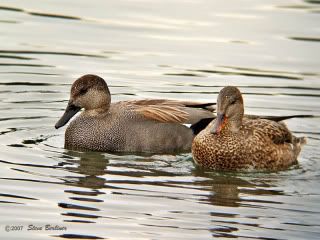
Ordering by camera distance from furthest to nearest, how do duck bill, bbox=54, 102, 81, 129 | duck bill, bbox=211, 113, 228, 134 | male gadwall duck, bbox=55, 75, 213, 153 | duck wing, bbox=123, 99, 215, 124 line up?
duck wing, bbox=123, 99, 215, 124
duck bill, bbox=54, 102, 81, 129
male gadwall duck, bbox=55, 75, 213, 153
duck bill, bbox=211, 113, 228, 134

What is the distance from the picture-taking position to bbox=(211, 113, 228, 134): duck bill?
1263 cm

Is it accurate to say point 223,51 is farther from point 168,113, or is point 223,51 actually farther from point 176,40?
point 168,113

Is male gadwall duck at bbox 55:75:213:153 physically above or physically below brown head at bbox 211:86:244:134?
below

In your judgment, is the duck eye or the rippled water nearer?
the rippled water

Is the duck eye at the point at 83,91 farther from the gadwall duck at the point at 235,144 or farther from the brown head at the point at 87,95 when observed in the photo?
the gadwall duck at the point at 235,144

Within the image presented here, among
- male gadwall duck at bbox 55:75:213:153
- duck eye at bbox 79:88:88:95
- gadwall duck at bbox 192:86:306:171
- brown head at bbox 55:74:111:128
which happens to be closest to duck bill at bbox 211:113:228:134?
gadwall duck at bbox 192:86:306:171

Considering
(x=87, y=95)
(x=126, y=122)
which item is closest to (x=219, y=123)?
(x=126, y=122)

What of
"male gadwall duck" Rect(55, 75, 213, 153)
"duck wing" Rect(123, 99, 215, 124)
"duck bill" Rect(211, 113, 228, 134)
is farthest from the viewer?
"duck wing" Rect(123, 99, 215, 124)

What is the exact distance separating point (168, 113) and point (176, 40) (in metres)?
5.21

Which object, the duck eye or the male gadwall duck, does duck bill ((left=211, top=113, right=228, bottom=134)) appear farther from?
the duck eye

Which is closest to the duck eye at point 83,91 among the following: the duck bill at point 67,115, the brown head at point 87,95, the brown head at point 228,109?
the brown head at point 87,95

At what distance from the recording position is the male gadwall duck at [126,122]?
13.7m

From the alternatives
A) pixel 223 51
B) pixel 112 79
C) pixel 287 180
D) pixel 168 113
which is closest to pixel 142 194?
pixel 287 180

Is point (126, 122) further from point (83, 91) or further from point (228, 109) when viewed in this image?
point (228, 109)
